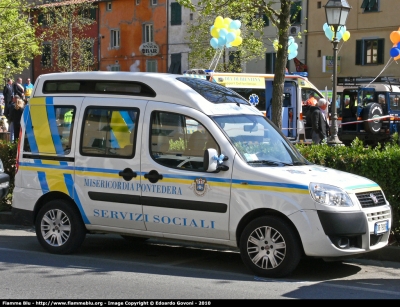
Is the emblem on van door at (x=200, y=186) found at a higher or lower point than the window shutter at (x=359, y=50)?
lower

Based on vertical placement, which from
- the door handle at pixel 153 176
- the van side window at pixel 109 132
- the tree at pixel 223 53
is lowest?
the door handle at pixel 153 176

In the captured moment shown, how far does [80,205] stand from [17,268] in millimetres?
1213

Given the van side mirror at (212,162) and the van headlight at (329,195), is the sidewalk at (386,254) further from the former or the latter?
the van side mirror at (212,162)

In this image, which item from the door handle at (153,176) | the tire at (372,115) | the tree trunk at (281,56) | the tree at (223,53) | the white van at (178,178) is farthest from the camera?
the tree at (223,53)

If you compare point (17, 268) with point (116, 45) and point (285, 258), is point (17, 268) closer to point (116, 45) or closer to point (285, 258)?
point (285, 258)

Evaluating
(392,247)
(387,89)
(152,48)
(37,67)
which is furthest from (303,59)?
(392,247)

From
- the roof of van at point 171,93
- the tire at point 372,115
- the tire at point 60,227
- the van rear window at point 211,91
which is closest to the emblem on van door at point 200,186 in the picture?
the roof of van at point 171,93

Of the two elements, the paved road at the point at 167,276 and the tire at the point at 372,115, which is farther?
the tire at the point at 372,115

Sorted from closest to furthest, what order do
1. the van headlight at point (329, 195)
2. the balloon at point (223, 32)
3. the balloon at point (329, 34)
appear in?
the van headlight at point (329, 195), the balloon at point (329, 34), the balloon at point (223, 32)

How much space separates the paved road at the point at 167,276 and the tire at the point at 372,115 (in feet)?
61.7

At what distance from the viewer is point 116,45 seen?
54781mm

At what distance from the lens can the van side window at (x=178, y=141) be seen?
867cm

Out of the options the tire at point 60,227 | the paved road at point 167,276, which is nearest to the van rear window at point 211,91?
the paved road at point 167,276

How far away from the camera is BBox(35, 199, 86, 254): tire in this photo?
9.54 metres
